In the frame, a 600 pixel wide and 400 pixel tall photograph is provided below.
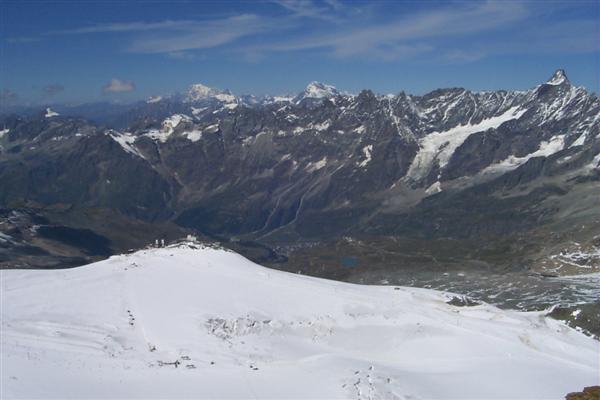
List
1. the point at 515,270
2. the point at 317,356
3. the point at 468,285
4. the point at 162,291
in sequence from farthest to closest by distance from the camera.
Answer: the point at 515,270, the point at 468,285, the point at 162,291, the point at 317,356

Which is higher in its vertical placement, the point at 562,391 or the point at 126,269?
the point at 126,269

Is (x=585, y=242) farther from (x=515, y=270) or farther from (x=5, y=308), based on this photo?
(x=5, y=308)

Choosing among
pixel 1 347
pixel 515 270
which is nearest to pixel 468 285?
pixel 515 270

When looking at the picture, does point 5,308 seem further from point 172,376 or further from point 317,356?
point 317,356

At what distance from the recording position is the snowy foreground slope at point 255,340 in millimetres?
33969

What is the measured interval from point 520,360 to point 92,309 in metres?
30.3

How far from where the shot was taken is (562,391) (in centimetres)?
3762

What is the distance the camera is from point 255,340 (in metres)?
43.4

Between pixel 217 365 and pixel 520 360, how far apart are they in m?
20.6

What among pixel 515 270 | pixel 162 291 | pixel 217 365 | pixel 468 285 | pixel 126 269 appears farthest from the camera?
pixel 515 270

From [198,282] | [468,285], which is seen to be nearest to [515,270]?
[468,285]

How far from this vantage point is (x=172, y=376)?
34.4 metres

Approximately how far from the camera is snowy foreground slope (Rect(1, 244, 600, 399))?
34.0 metres

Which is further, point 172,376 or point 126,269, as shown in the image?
point 126,269
